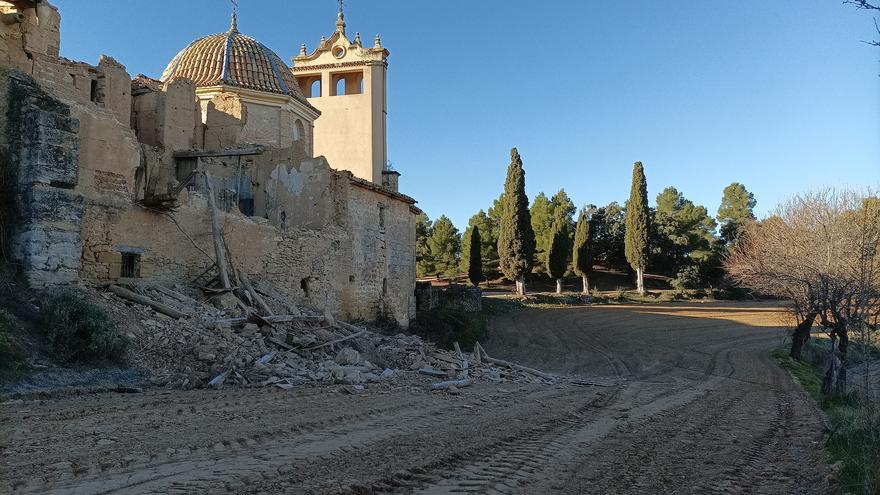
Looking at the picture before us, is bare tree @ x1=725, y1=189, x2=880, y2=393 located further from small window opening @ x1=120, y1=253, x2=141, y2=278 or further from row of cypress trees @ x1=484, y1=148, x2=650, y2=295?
row of cypress trees @ x1=484, y1=148, x2=650, y2=295

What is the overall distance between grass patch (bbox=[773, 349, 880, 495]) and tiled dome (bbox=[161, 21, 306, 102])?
19692 mm

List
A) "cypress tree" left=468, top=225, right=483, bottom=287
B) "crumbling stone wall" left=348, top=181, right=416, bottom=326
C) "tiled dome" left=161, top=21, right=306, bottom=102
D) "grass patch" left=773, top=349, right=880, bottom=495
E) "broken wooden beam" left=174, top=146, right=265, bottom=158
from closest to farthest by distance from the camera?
"grass patch" left=773, top=349, right=880, bottom=495 → "broken wooden beam" left=174, top=146, right=265, bottom=158 → "crumbling stone wall" left=348, top=181, right=416, bottom=326 → "tiled dome" left=161, top=21, right=306, bottom=102 → "cypress tree" left=468, top=225, right=483, bottom=287

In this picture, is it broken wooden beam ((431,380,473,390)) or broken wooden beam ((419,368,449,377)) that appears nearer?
broken wooden beam ((431,380,473,390))

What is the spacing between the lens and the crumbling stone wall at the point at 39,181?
1098 centimetres

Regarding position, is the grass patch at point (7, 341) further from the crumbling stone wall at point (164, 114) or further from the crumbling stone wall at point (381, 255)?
the crumbling stone wall at point (381, 255)

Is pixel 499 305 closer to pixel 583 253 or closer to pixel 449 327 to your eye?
pixel 449 327

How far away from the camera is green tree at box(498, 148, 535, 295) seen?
43000mm

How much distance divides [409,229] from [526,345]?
6.21 m

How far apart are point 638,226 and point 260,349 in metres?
38.3

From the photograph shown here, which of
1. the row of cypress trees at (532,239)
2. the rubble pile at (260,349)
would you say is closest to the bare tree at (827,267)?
the rubble pile at (260,349)

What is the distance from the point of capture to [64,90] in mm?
12766

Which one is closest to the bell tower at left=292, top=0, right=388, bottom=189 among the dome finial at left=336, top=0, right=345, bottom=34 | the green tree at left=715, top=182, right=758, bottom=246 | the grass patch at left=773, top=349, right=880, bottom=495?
the dome finial at left=336, top=0, right=345, bottom=34

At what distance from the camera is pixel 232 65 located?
77.9 ft

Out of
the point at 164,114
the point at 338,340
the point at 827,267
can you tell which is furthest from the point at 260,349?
the point at 827,267
